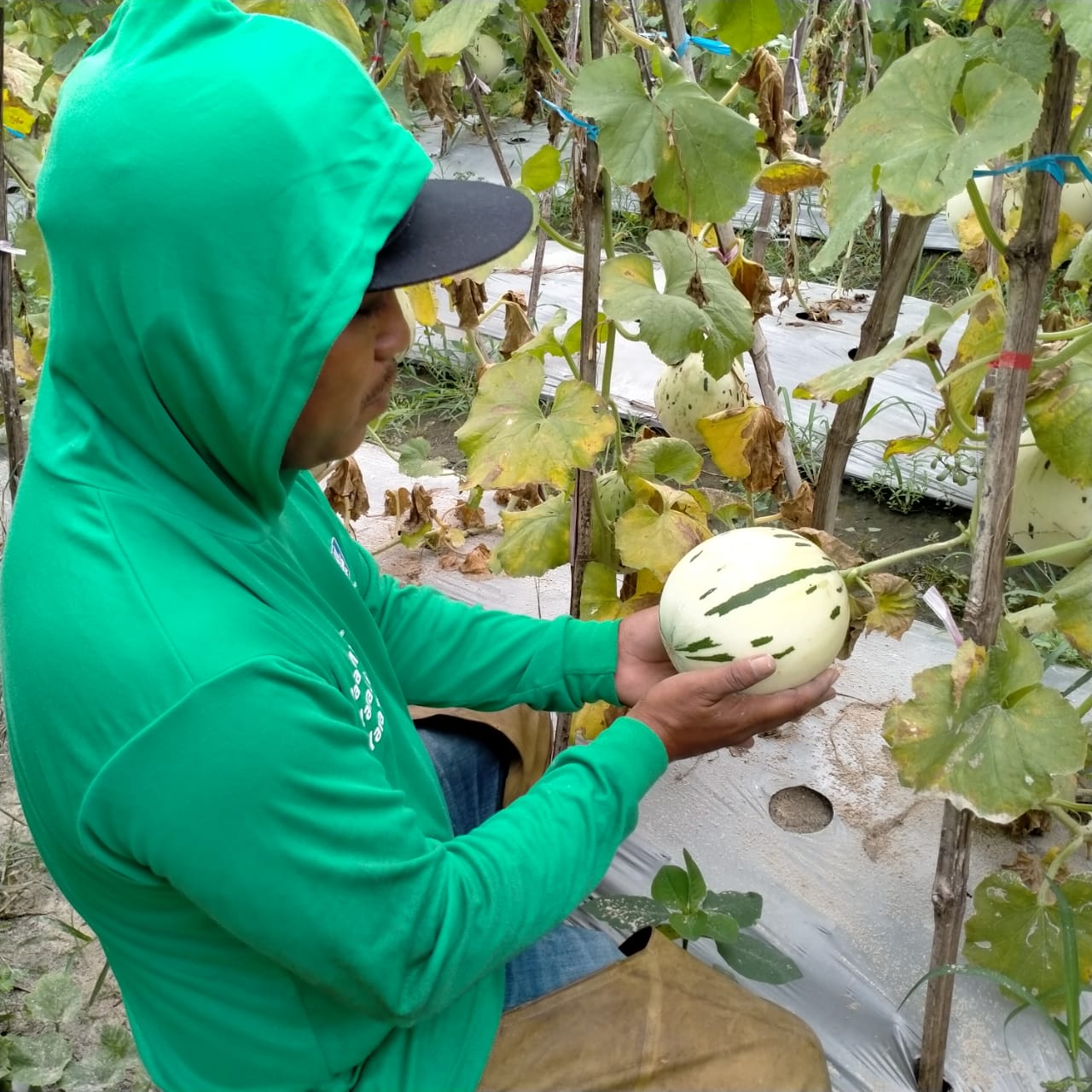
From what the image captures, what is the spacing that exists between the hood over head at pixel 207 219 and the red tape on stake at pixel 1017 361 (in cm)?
57

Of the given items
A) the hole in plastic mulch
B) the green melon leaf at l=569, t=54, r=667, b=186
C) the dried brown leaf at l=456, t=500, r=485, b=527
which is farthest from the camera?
the dried brown leaf at l=456, t=500, r=485, b=527

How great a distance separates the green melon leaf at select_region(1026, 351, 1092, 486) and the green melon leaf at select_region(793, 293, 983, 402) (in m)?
0.14

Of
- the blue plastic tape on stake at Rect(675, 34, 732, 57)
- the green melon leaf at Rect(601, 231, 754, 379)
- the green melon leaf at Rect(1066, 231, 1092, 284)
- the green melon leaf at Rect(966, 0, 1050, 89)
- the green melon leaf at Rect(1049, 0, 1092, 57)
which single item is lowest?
the green melon leaf at Rect(601, 231, 754, 379)

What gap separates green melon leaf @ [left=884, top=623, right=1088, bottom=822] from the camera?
106cm

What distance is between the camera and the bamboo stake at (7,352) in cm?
185

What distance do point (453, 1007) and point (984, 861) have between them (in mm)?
1091

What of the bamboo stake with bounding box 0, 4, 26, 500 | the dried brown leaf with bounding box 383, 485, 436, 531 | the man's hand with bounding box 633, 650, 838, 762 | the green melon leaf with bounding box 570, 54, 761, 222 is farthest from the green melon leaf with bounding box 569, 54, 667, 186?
the dried brown leaf with bounding box 383, 485, 436, 531

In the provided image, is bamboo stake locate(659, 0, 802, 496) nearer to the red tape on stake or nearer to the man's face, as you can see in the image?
the red tape on stake

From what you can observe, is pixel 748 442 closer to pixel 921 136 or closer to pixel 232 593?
pixel 921 136

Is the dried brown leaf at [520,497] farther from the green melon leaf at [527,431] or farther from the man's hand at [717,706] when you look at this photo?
the man's hand at [717,706]

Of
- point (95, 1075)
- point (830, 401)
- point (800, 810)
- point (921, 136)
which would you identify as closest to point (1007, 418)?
point (830, 401)

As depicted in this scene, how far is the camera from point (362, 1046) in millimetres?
1092

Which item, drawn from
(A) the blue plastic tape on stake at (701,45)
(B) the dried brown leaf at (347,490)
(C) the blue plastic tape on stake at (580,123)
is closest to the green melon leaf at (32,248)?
(B) the dried brown leaf at (347,490)

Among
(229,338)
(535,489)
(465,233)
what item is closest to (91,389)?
(229,338)
